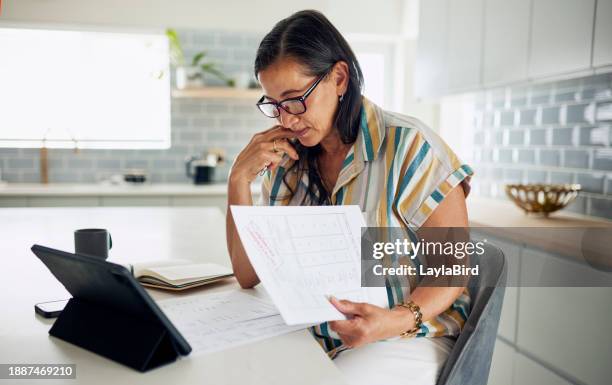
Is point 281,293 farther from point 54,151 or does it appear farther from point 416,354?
point 54,151

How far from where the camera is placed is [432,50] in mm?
3412

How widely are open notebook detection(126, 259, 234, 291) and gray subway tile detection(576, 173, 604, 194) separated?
1.84 meters

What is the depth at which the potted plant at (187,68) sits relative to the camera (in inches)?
160

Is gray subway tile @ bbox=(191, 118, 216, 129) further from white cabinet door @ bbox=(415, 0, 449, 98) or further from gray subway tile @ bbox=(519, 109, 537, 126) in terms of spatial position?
gray subway tile @ bbox=(519, 109, 537, 126)

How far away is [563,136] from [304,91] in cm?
183

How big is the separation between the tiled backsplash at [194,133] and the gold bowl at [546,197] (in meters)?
2.43

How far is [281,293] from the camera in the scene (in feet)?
3.07

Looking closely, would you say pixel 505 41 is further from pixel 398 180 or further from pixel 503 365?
pixel 398 180

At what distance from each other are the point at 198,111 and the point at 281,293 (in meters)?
3.61

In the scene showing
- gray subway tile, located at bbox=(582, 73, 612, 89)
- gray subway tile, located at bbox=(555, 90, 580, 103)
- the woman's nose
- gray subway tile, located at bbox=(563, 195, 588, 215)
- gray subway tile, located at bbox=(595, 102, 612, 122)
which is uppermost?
gray subway tile, located at bbox=(582, 73, 612, 89)

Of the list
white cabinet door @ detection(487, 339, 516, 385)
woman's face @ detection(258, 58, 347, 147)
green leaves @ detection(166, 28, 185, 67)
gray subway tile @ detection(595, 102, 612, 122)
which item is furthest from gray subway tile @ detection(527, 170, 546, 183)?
green leaves @ detection(166, 28, 185, 67)

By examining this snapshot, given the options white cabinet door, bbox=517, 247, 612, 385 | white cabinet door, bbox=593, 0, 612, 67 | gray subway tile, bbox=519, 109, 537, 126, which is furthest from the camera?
gray subway tile, bbox=519, 109, 537, 126

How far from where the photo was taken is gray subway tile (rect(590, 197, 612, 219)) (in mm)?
2428

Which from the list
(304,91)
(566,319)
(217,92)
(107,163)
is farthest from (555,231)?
(107,163)
